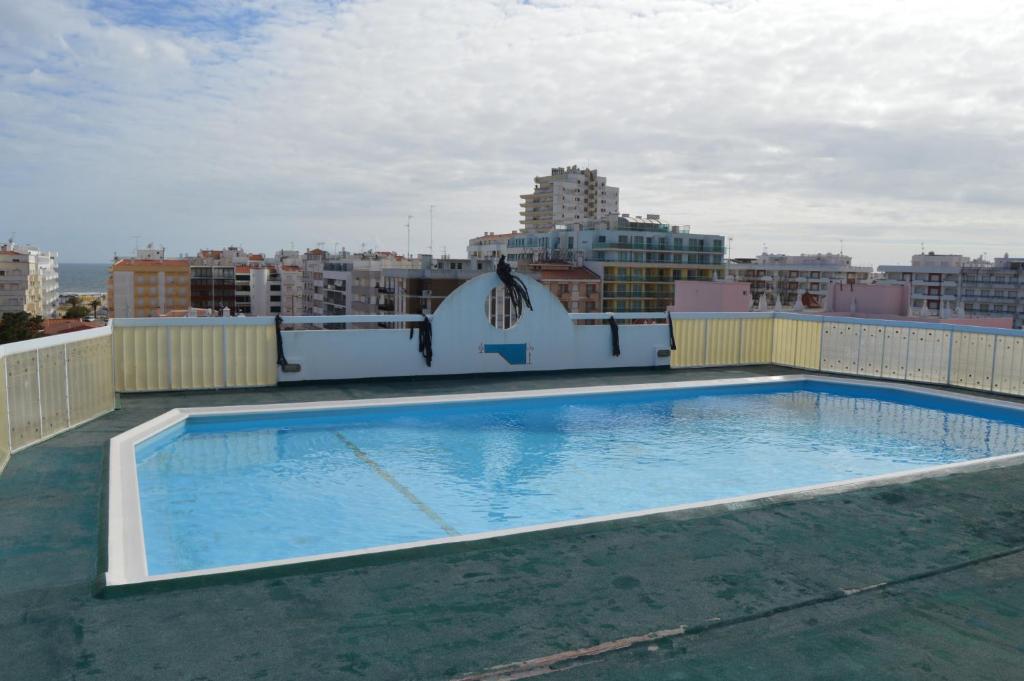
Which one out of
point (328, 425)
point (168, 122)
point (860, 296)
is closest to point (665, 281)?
point (168, 122)

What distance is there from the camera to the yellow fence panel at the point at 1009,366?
11.6 metres

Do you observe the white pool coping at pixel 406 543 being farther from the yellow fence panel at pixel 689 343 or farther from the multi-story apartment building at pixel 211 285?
the multi-story apartment building at pixel 211 285

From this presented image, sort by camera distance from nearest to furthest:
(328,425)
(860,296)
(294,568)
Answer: (294,568) → (328,425) → (860,296)

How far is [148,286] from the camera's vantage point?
4823 inches

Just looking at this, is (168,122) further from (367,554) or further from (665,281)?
(665,281)

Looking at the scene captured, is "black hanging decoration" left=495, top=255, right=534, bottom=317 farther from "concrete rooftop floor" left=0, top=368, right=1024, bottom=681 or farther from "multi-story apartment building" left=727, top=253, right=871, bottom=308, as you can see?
"multi-story apartment building" left=727, top=253, right=871, bottom=308

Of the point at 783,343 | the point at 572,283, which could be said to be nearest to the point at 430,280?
the point at 572,283

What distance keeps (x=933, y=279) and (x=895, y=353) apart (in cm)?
12063

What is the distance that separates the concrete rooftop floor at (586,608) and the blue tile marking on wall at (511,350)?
7451 mm

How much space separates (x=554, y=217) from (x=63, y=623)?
157 m

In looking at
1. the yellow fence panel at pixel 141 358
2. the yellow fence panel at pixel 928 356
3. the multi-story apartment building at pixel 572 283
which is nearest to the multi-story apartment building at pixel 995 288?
the multi-story apartment building at pixel 572 283

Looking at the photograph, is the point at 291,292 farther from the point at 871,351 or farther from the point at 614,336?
the point at 871,351

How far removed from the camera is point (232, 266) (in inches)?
5271

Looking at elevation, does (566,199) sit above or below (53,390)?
above
